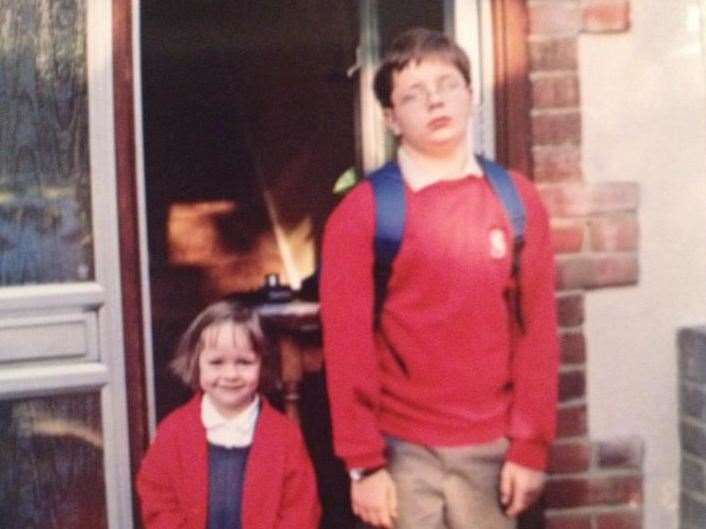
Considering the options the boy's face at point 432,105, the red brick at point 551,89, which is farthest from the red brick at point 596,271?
the boy's face at point 432,105

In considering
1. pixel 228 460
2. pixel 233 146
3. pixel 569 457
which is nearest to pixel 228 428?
pixel 228 460

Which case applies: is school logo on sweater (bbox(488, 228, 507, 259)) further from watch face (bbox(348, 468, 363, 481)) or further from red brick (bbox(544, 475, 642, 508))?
red brick (bbox(544, 475, 642, 508))

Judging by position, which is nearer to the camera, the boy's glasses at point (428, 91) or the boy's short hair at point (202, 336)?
the boy's glasses at point (428, 91)

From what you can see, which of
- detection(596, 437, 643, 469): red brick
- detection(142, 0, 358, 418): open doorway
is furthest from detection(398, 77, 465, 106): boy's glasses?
detection(142, 0, 358, 418): open doorway

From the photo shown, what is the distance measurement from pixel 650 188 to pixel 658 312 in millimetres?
356

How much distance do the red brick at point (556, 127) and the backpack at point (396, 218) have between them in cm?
53

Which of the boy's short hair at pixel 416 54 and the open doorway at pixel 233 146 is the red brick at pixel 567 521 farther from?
the open doorway at pixel 233 146

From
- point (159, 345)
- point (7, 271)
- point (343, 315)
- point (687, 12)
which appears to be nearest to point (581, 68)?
point (687, 12)

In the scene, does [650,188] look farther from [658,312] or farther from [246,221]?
[246,221]

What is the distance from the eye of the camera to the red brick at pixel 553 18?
3.45m

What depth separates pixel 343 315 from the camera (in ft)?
9.18

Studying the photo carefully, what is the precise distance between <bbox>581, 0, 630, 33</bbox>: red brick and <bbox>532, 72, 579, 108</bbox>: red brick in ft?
0.50

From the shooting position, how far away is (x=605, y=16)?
348 centimetres

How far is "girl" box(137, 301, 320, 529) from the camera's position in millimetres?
3049
